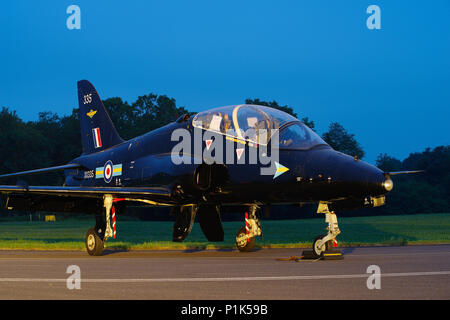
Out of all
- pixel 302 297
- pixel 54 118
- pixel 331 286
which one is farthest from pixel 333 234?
pixel 54 118

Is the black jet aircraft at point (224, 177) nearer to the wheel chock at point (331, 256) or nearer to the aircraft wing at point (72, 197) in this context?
the aircraft wing at point (72, 197)

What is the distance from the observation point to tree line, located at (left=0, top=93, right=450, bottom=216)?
277ft

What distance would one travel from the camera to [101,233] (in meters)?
16.8

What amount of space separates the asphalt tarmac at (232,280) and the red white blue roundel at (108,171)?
6513 mm

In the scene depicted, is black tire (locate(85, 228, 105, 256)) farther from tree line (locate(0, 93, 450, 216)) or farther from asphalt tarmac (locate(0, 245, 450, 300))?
tree line (locate(0, 93, 450, 216))

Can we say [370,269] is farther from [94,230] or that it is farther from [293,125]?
[94,230]

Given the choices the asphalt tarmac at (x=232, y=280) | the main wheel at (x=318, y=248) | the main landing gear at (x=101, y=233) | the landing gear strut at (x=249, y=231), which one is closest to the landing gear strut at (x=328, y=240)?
the main wheel at (x=318, y=248)

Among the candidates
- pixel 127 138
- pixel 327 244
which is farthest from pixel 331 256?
pixel 127 138

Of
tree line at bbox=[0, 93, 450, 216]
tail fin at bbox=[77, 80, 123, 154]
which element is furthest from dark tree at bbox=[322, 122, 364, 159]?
tail fin at bbox=[77, 80, 123, 154]

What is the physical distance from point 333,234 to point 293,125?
2754mm

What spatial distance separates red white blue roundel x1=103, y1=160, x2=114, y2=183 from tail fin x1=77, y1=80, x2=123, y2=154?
211 centimetres

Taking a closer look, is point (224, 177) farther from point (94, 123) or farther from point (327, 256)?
point (94, 123)

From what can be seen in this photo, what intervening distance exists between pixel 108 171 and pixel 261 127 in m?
6.88

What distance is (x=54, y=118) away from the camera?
118438 mm
